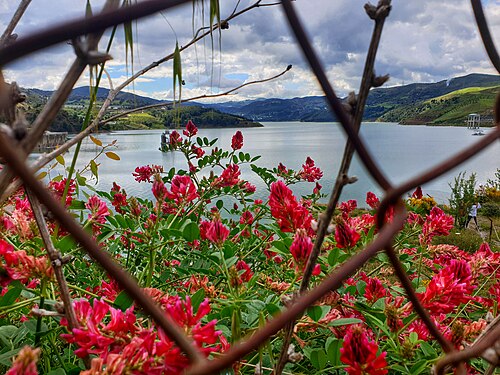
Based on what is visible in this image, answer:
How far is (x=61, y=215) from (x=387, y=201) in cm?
13

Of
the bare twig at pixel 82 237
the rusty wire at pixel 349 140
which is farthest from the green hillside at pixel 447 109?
the bare twig at pixel 82 237

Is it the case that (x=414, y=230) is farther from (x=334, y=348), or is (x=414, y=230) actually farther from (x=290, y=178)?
(x=290, y=178)

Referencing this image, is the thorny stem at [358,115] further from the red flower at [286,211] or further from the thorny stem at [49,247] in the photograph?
the red flower at [286,211]

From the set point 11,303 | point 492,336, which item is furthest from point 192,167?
point 492,336

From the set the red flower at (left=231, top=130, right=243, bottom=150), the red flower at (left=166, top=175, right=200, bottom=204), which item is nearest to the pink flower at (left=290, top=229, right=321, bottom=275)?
the red flower at (left=166, top=175, right=200, bottom=204)

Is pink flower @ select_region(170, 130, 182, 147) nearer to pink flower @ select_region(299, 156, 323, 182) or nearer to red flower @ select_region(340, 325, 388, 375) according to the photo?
pink flower @ select_region(299, 156, 323, 182)

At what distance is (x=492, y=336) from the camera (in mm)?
209

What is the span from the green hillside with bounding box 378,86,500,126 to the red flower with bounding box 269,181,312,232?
997 inches

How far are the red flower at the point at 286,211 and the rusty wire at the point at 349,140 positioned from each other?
27 centimetres

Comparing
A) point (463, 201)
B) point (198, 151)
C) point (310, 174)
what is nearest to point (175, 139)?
point (198, 151)

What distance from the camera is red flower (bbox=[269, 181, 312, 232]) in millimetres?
491

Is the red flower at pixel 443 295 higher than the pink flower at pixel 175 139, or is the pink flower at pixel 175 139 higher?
the pink flower at pixel 175 139

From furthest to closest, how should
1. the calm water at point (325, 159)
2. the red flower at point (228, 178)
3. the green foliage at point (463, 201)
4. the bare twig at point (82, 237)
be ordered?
the green foliage at point (463, 201), the red flower at point (228, 178), the calm water at point (325, 159), the bare twig at point (82, 237)

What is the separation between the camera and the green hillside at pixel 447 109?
25422 mm
